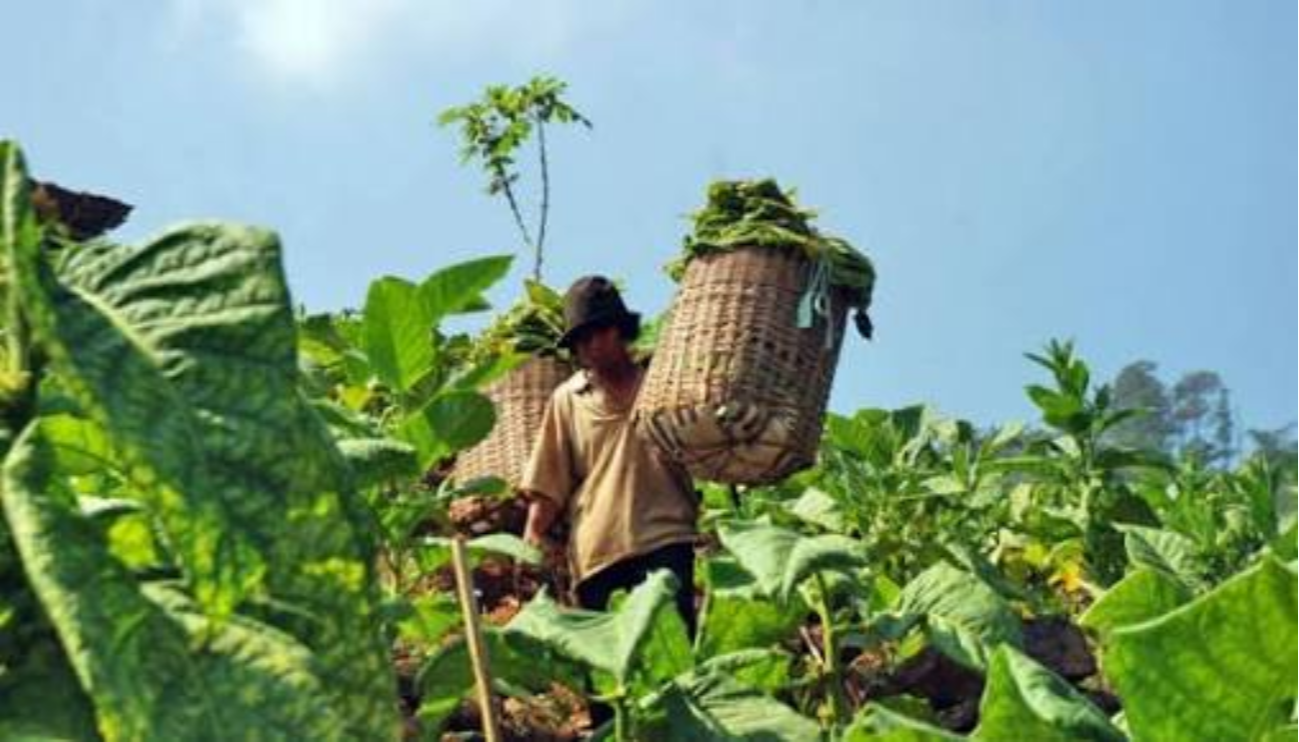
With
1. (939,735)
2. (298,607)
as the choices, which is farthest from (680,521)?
(298,607)

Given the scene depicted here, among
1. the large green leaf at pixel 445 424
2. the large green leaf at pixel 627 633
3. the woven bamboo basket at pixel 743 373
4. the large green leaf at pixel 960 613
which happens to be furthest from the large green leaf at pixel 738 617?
the woven bamboo basket at pixel 743 373

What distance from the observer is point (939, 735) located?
1.63 meters

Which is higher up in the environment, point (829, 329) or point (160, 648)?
point (829, 329)

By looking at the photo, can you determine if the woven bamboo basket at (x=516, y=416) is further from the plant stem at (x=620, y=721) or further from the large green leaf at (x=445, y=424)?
the plant stem at (x=620, y=721)

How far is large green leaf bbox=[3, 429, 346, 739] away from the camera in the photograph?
3.77ft

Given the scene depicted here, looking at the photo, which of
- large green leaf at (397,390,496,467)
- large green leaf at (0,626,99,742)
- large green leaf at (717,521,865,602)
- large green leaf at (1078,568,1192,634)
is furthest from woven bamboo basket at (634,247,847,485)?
large green leaf at (0,626,99,742)

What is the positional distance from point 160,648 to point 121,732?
8 centimetres

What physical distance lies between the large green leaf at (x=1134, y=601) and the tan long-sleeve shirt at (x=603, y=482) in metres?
2.97

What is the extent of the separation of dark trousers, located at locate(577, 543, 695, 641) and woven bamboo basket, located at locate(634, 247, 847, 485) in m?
0.37

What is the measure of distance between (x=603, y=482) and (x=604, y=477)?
0.02 meters

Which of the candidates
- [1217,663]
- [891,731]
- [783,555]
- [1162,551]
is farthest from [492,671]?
[1217,663]

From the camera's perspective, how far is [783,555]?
3135 millimetres

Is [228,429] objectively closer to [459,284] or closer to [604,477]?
[459,284]

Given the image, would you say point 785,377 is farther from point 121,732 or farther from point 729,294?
point 121,732
